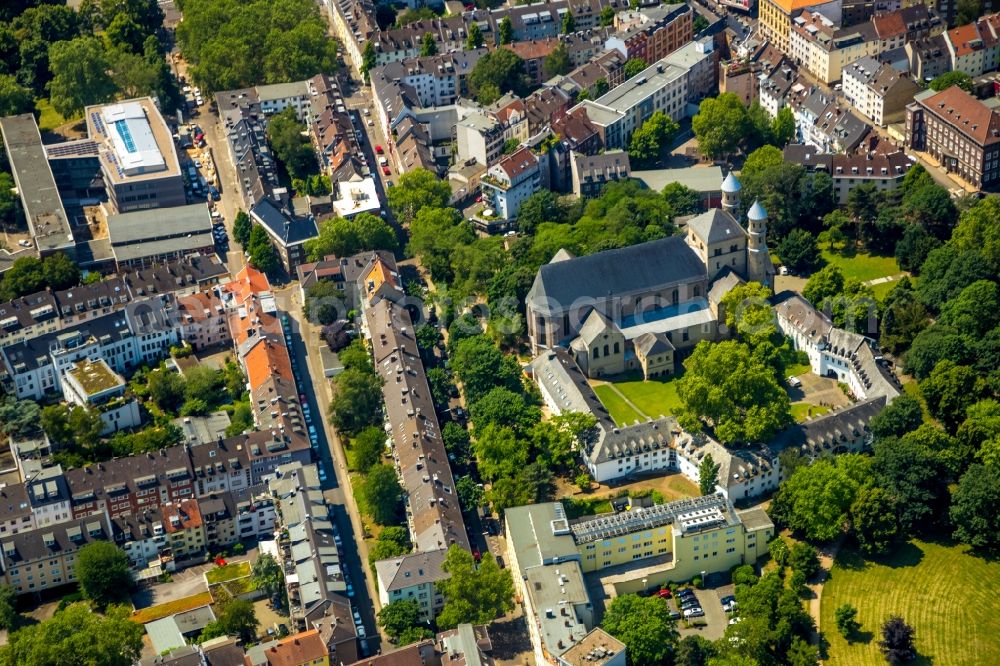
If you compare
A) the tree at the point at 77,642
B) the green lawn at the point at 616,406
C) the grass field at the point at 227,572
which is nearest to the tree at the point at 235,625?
the tree at the point at 77,642

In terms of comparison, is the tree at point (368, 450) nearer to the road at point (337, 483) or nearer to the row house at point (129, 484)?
the road at point (337, 483)

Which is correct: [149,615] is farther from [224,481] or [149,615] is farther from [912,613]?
[912,613]

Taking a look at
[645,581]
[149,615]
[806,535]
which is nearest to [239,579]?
[149,615]

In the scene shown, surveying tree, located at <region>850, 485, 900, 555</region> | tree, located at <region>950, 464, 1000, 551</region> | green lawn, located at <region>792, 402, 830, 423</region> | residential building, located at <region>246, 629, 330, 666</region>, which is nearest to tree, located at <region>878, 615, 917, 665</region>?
tree, located at <region>850, 485, 900, 555</region>

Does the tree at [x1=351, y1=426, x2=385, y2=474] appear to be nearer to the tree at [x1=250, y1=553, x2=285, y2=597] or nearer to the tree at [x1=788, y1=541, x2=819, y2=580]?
the tree at [x1=250, y1=553, x2=285, y2=597]

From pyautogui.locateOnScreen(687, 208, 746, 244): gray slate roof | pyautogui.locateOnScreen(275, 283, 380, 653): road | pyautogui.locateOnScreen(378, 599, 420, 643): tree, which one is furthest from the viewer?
pyautogui.locateOnScreen(687, 208, 746, 244): gray slate roof

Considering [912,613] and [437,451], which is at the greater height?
[437,451]

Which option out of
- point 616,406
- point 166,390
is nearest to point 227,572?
point 166,390
